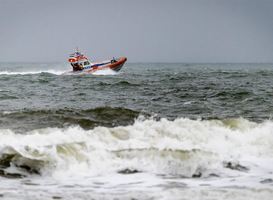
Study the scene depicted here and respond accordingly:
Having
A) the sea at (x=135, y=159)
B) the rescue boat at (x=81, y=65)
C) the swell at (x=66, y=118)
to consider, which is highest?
the rescue boat at (x=81, y=65)

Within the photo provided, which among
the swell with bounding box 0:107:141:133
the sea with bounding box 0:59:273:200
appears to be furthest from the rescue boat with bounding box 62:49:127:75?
the sea with bounding box 0:59:273:200

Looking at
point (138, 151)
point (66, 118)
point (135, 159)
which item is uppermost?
point (66, 118)

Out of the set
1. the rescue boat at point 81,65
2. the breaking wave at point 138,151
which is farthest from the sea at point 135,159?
the rescue boat at point 81,65

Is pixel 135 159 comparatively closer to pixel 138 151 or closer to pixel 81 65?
pixel 138 151

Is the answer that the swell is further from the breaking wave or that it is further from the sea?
the breaking wave

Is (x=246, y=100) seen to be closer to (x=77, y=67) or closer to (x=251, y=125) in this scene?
(x=251, y=125)

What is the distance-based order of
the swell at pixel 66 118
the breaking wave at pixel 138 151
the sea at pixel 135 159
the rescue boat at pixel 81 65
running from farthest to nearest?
1. the rescue boat at pixel 81 65
2. the swell at pixel 66 118
3. the breaking wave at pixel 138 151
4. the sea at pixel 135 159

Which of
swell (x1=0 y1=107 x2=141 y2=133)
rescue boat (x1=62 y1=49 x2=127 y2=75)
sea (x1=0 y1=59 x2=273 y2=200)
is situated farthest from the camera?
rescue boat (x1=62 y1=49 x2=127 y2=75)

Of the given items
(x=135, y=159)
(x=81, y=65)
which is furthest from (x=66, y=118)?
(x=81, y=65)

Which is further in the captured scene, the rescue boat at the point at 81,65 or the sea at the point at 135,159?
the rescue boat at the point at 81,65

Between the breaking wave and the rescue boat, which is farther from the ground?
the rescue boat

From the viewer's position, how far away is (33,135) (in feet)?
32.9

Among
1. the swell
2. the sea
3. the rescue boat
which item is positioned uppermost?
the rescue boat

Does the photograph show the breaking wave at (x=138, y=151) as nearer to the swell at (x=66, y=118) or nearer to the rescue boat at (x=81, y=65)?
the swell at (x=66, y=118)
